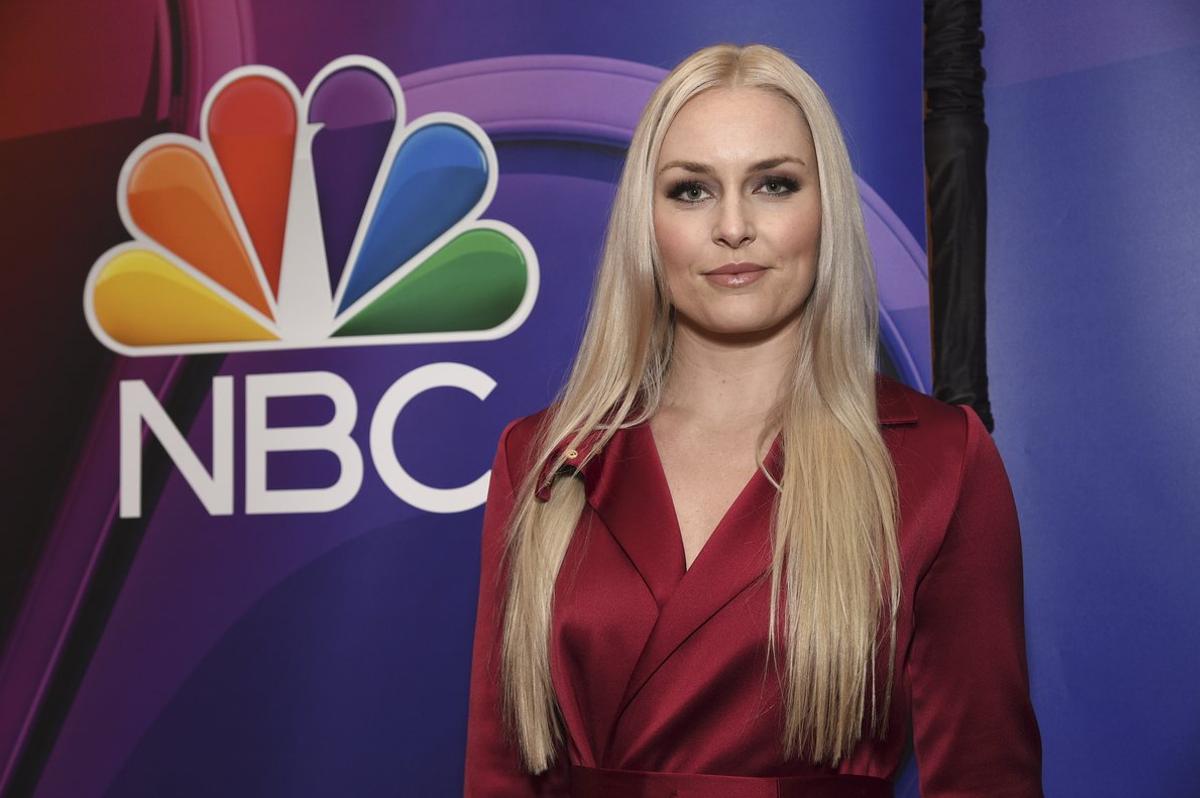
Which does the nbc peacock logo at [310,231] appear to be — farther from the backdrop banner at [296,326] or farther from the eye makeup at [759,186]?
the eye makeup at [759,186]

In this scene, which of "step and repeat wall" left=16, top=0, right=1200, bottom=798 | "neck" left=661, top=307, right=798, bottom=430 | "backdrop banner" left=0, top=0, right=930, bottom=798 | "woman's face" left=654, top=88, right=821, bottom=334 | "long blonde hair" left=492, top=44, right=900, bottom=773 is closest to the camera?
"long blonde hair" left=492, top=44, right=900, bottom=773

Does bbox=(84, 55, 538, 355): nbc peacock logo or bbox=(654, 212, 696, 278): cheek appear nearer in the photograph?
bbox=(654, 212, 696, 278): cheek

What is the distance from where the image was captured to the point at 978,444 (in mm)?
1745

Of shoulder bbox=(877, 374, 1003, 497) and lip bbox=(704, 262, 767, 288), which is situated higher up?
lip bbox=(704, 262, 767, 288)

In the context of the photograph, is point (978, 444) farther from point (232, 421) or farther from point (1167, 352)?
point (232, 421)

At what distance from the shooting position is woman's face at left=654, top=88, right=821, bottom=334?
1.73m

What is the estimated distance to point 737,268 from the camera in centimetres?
174

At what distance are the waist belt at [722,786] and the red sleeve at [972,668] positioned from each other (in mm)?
105

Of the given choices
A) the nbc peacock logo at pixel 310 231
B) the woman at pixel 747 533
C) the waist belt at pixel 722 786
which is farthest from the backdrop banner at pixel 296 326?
the waist belt at pixel 722 786

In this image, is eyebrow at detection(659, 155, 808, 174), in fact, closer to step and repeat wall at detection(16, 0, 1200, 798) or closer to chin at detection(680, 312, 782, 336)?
chin at detection(680, 312, 782, 336)

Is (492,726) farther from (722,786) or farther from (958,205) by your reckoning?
(958,205)

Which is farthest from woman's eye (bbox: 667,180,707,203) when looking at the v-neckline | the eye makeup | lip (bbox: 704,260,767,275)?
the v-neckline

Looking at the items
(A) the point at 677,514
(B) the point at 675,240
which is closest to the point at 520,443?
(A) the point at 677,514

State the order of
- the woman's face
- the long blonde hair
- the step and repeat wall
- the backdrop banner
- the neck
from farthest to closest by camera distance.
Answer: the backdrop banner
the step and repeat wall
the neck
the woman's face
the long blonde hair
